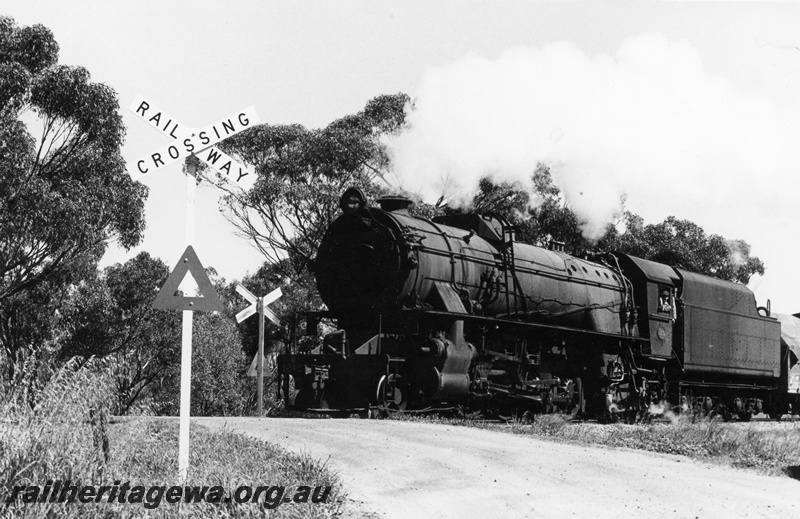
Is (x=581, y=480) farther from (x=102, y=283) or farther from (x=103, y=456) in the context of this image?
(x=102, y=283)

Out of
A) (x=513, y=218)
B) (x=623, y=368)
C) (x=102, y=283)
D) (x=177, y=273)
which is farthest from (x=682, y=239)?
(x=177, y=273)

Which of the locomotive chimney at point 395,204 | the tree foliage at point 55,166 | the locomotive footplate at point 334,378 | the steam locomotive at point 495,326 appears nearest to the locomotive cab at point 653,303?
the steam locomotive at point 495,326

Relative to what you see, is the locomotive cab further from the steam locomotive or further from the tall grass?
the tall grass

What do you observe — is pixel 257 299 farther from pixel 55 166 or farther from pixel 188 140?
pixel 188 140

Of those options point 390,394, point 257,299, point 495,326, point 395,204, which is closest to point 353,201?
point 395,204

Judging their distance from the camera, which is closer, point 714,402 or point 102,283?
point 714,402

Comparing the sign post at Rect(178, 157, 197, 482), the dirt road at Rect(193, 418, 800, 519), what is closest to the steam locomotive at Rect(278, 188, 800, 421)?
the dirt road at Rect(193, 418, 800, 519)

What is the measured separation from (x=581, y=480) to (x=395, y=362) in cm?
604

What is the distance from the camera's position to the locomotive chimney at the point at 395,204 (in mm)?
16281

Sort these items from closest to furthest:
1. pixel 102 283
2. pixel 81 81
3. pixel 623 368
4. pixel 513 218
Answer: pixel 623 368
pixel 81 81
pixel 513 218
pixel 102 283

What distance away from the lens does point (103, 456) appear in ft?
25.7

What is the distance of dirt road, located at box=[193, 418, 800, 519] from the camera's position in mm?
7926

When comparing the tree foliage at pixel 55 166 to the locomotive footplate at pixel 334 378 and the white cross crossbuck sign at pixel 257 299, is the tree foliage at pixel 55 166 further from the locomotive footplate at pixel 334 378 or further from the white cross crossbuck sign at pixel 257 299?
the locomotive footplate at pixel 334 378

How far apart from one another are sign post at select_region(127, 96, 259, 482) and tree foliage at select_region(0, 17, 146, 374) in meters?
13.9
